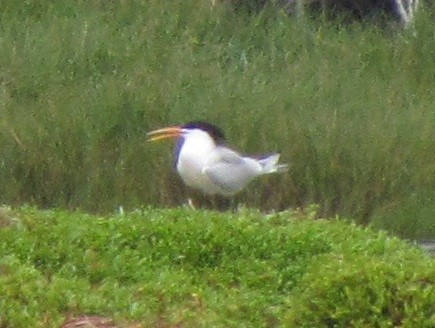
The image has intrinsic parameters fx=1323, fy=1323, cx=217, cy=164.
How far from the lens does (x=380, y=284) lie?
553cm

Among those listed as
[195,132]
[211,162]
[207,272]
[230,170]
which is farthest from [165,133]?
[207,272]

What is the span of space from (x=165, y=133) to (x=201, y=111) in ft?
2.71

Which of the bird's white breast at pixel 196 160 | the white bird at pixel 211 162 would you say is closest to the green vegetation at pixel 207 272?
the white bird at pixel 211 162

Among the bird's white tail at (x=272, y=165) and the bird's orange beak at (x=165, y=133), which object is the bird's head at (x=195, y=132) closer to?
the bird's orange beak at (x=165, y=133)

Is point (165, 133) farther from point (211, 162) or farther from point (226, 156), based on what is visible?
point (226, 156)

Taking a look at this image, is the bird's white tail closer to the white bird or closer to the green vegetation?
the white bird

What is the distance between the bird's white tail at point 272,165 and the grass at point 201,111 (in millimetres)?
292

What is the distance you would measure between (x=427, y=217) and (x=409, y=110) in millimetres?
1792

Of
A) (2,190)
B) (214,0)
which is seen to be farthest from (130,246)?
(214,0)

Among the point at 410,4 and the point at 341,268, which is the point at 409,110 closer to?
the point at 410,4

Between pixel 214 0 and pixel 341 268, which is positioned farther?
pixel 214 0

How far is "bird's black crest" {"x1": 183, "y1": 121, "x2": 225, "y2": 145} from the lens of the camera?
11891 millimetres

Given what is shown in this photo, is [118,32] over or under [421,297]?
over

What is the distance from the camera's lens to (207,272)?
24.9ft
